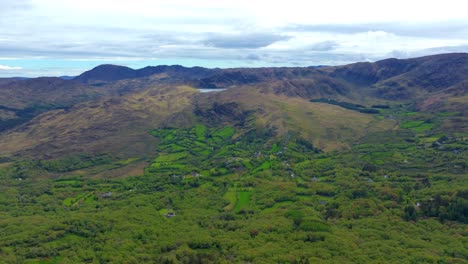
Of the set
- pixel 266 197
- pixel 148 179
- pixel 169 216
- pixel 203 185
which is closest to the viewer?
pixel 169 216

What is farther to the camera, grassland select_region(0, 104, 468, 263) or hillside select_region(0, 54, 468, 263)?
hillside select_region(0, 54, 468, 263)

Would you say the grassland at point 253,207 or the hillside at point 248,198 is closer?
the grassland at point 253,207

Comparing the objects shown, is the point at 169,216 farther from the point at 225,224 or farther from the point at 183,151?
the point at 183,151

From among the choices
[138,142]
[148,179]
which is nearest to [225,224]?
[148,179]

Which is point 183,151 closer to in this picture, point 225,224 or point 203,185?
point 203,185

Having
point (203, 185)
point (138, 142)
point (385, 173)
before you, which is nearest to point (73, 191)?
point (203, 185)

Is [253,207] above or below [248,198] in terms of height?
below

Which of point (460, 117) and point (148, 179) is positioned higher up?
point (460, 117)

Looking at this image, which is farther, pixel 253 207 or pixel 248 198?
pixel 248 198

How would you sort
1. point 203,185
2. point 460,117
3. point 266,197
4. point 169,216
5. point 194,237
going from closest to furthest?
1. point 194,237
2. point 169,216
3. point 266,197
4. point 203,185
5. point 460,117

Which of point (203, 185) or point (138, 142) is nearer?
point (203, 185)
